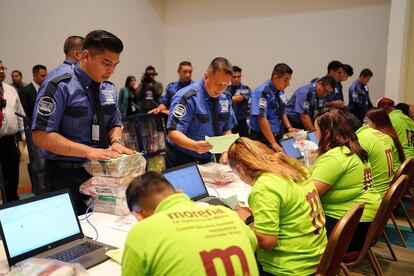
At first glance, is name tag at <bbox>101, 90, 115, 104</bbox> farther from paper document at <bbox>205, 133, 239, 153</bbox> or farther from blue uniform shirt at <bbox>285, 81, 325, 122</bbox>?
blue uniform shirt at <bbox>285, 81, 325, 122</bbox>

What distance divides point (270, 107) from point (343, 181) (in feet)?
6.70

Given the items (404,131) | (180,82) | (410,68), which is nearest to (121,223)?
(404,131)

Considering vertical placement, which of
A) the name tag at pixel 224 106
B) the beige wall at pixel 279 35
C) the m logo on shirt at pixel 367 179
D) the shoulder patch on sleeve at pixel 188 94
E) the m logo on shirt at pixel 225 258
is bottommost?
the m logo on shirt at pixel 367 179

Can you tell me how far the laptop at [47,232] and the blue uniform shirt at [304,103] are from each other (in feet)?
13.1

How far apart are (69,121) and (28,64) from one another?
5526 millimetres

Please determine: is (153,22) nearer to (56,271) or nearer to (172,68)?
(172,68)

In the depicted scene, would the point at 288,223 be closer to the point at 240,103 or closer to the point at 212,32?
the point at 240,103

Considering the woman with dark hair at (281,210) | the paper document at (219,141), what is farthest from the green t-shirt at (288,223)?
the paper document at (219,141)

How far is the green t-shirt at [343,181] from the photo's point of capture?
2246 mm

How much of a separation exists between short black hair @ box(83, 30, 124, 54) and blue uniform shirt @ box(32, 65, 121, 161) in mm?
170

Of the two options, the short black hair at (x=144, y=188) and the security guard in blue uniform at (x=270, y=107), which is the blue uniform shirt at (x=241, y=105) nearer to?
the security guard in blue uniform at (x=270, y=107)

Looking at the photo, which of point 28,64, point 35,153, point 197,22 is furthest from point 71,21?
point 35,153

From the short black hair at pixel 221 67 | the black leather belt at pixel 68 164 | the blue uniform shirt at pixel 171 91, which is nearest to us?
the black leather belt at pixel 68 164

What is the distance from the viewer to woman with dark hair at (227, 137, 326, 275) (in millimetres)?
1575
